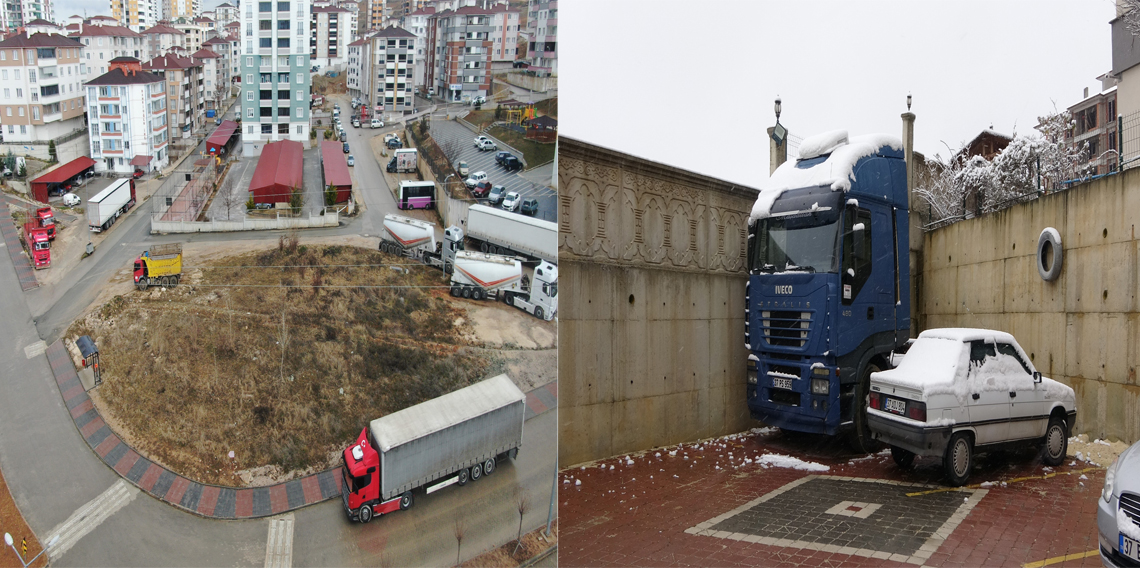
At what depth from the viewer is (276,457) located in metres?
3.34

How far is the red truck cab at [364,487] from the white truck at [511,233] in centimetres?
127

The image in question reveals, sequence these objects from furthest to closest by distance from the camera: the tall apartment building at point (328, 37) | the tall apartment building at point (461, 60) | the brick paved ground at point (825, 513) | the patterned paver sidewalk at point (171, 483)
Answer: the tall apartment building at point (461, 60)
the tall apartment building at point (328, 37)
the patterned paver sidewalk at point (171, 483)
the brick paved ground at point (825, 513)

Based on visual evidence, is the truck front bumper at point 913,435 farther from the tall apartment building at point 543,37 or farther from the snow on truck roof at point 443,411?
the tall apartment building at point 543,37

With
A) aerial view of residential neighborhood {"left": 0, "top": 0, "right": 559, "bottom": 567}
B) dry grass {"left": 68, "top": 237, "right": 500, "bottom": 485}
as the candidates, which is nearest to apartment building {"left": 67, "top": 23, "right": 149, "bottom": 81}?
aerial view of residential neighborhood {"left": 0, "top": 0, "right": 559, "bottom": 567}

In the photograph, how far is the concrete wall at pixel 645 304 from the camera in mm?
3729

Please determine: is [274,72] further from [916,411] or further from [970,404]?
[970,404]

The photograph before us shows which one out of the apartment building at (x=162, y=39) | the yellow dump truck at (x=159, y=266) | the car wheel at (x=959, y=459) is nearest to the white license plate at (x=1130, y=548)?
the car wheel at (x=959, y=459)

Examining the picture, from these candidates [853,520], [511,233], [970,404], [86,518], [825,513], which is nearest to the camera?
[853,520]

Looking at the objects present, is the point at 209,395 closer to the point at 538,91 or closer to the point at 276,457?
the point at 276,457

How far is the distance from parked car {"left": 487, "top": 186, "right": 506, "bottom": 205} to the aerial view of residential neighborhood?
0.03 metres

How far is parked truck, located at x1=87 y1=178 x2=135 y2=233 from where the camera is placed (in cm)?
342

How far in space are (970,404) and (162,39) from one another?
4.76 metres

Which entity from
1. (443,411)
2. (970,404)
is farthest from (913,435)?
(443,411)

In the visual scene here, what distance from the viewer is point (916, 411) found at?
3.30 m
